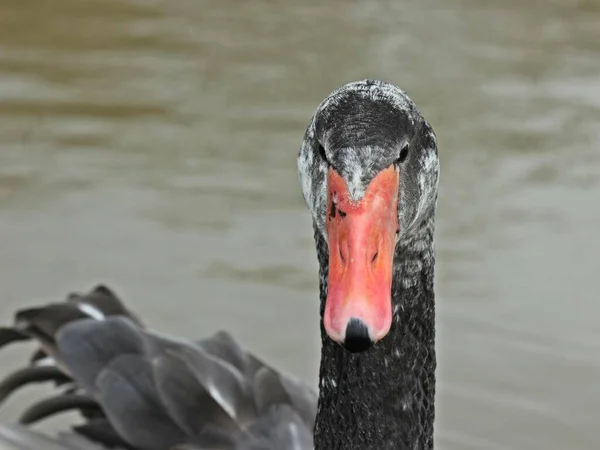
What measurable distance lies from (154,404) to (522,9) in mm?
7417

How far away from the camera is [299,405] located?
341cm

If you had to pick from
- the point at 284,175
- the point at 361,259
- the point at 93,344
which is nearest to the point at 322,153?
the point at 361,259

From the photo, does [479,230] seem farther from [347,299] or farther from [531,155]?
[347,299]

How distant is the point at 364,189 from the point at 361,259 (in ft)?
0.46

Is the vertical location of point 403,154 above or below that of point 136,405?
above

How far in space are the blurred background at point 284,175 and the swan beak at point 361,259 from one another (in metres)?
2.41

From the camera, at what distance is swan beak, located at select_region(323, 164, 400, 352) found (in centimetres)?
199

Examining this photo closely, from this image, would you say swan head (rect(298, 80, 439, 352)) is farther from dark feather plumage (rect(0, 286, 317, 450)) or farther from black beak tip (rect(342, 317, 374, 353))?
dark feather plumage (rect(0, 286, 317, 450))

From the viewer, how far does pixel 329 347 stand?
2646 mm

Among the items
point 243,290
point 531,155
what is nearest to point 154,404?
point 243,290

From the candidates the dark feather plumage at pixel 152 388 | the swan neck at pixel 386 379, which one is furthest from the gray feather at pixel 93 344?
the swan neck at pixel 386 379

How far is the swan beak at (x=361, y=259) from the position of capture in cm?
199

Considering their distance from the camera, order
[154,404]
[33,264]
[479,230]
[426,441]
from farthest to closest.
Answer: [479,230] → [33,264] → [154,404] → [426,441]

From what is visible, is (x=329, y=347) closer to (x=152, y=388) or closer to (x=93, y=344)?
(x=152, y=388)
